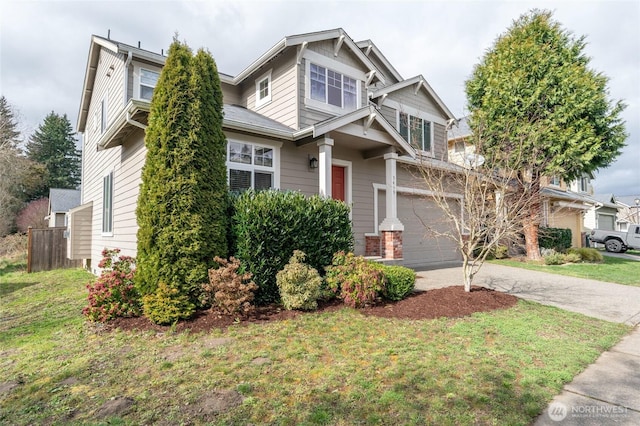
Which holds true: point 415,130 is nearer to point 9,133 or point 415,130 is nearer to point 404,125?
point 404,125

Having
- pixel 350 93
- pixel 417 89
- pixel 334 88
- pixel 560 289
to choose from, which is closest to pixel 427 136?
pixel 417 89

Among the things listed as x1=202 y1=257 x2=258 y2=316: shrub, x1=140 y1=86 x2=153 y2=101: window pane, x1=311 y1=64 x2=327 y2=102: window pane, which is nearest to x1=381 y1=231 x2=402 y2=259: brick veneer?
x1=311 y1=64 x2=327 y2=102: window pane

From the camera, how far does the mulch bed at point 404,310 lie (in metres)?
4.98

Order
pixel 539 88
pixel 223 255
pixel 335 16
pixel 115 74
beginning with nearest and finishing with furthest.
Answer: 1. pixel 223 255
2. pixel 115 74
3. pixel 335 16
4. pixel 539 88

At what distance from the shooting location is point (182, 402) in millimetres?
2850

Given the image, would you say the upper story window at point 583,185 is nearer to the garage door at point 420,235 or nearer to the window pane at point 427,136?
the window pane at point 427,136

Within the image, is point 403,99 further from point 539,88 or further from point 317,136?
point 317,136

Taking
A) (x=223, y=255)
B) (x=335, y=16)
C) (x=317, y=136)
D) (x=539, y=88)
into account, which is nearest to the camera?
(x=223, y=255)

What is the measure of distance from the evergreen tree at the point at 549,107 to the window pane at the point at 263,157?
317 inches

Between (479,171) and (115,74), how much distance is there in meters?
10.9

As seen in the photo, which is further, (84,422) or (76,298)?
(76,298)

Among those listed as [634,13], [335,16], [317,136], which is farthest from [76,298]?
[634,13]

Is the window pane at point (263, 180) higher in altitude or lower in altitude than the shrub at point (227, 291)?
higher

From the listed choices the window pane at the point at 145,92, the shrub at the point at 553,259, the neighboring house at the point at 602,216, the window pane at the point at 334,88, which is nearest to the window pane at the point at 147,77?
the window pane at the point at 145,92
